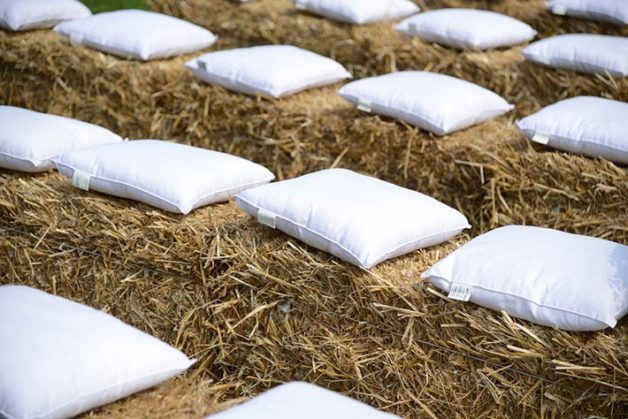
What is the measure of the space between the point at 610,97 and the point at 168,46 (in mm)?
1892

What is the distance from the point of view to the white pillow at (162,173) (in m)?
3.21

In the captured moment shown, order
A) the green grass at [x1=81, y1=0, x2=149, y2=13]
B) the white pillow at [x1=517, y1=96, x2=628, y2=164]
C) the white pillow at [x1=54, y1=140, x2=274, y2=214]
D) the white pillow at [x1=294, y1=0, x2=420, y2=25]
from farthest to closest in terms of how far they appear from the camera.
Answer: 1. the green grass at [x1=81, y1=0, x2=149, y2=13]
2. the white pillow at [x1=294, y1=0, x2=420, y2=25]
3. the white pillow at [x1=517, y1=96, x2=628, y2=164]
4. the white pillow at [x1=54, y1=140, x2=274, y2=214]

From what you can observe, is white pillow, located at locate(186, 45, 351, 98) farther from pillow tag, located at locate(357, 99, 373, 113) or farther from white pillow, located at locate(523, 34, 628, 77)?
white pillow, located at locate(523, 34, 628, 77)

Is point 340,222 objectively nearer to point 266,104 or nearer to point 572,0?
point 266,104

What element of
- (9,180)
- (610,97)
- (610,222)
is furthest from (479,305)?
(610,97)

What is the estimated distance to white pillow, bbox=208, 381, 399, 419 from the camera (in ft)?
6.77

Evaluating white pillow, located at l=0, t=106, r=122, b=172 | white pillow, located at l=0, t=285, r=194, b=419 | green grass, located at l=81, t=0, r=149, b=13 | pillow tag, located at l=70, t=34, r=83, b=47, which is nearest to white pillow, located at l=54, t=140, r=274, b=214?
white pillow, located at l=0, t=106, r=122, b=172

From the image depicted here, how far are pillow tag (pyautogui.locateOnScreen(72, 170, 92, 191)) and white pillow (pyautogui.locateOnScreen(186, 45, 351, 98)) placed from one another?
1106 mm

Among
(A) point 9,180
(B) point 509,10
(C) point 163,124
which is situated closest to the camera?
(A) point 9,180

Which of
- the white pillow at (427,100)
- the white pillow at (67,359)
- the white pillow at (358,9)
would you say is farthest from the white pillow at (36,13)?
the white pillow at (67,359)

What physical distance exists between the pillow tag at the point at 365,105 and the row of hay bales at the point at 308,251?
5 cm

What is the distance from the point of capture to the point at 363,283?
2.91 meters

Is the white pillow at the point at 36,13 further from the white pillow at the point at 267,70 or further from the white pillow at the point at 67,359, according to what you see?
the white pillow at the point at 67,359

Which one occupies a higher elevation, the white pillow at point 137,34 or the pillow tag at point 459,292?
the pillow tag at point 459,292
